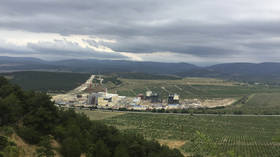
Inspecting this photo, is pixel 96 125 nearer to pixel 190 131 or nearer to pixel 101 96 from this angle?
pixel 190 131

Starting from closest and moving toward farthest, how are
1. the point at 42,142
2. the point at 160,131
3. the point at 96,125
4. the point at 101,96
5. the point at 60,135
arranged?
the point at 42,142 → the point at 60,135 → the point at 96,125 → the point at 160,131 → the point at 101,96

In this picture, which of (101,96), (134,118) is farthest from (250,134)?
(101,96)

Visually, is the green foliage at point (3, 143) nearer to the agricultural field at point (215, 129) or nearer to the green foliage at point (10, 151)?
the green foliage at point (10, 151)

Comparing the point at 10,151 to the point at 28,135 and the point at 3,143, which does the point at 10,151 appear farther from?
the point at 28,135

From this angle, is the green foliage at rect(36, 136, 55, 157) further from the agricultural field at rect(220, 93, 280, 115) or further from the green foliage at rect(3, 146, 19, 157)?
the agricultural field at rect(220, 93, 280, 115)

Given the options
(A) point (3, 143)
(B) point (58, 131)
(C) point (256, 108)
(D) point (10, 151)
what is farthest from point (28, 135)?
(C) point (256, 108)
